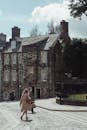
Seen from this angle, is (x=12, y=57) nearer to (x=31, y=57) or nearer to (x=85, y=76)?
(x=31, y=57)

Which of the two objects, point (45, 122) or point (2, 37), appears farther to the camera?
point (2, 37)

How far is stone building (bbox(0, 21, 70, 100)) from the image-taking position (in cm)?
7888

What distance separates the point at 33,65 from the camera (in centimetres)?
8050

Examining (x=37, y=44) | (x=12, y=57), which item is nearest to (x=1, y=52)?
(x=12, y=57)

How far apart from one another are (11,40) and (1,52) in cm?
317

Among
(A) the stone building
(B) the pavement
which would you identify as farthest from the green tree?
(B) the pavement

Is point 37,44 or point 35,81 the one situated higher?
point 37,44

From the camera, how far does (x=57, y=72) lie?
80.3 meters

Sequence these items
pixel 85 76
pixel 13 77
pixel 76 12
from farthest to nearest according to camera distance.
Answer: pixel 13 77, pixel 85 76, pixel 76 12

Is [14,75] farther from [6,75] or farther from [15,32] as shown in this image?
[15,32]

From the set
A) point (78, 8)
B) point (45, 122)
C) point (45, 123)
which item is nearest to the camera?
point (45, 123)

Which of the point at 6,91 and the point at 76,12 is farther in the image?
the point at 6,91

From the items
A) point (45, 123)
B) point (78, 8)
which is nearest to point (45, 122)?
point (45, 123)

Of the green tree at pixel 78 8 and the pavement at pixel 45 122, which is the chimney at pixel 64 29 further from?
the pavement at pixel 45 122
